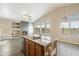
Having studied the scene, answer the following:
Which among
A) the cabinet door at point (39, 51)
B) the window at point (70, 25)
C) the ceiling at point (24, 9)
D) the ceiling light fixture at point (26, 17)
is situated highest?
the ceiling at point (24, 9)

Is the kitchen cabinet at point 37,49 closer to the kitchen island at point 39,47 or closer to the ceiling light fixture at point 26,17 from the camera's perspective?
the kitchen island at point 39,47

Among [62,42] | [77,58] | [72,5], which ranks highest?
[72,5]

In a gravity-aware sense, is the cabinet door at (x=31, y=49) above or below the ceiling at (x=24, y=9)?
below

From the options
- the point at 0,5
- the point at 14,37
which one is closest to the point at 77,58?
the point at 14,37

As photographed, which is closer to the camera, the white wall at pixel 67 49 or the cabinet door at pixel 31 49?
the white wall at pixel 67 49

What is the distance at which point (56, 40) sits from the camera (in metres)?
1.73

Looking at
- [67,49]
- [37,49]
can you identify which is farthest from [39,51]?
[67,49]

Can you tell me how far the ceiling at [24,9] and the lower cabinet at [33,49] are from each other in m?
0.45

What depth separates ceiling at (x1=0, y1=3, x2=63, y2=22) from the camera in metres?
1.71

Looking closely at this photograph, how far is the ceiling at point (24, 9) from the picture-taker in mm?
1713

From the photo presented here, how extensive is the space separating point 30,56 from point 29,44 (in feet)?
0.74

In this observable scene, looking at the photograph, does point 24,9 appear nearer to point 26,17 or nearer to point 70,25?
point 26,17

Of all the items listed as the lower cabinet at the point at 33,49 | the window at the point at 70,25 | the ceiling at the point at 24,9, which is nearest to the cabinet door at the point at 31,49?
the lower cabinet at the point at 33,49

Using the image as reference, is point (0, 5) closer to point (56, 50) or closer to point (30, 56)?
point (30, 56)
